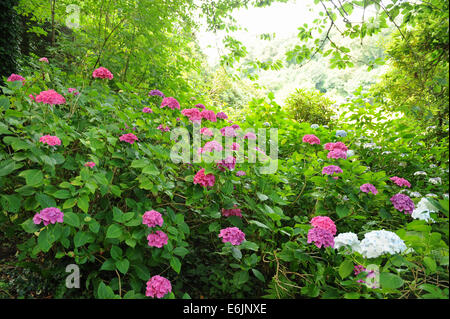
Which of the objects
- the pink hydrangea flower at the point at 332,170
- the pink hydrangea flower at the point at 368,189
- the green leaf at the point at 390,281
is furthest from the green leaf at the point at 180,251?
the pink hydrangea flower at the point at 368,189

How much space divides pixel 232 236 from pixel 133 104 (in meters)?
1.39

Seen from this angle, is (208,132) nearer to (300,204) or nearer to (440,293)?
(300,204)

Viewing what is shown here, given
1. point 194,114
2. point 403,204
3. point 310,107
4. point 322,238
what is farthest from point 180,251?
point 310,107

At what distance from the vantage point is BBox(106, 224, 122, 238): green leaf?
1116mm

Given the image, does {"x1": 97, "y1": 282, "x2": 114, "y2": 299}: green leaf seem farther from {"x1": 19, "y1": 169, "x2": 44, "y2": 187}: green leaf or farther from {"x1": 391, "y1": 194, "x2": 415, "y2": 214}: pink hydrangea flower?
{"x1": 391, "y1": 194, "x2": 415, "y2": 214}: pink hydrangea flower

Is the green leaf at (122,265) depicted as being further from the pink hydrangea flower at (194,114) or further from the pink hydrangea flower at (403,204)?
the pink hydrangea flower at (403,204)

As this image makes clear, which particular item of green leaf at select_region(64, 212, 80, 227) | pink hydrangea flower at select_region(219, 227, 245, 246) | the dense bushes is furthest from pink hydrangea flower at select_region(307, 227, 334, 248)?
the dense bushes

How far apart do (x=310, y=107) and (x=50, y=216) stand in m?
5.22

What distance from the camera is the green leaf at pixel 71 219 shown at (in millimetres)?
1059

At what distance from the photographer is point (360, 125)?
2.97 m

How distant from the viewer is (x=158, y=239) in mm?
1128

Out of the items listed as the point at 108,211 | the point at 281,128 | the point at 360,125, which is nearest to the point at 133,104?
the point at 108,211

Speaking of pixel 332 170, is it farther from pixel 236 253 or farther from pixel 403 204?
pixel 236 253

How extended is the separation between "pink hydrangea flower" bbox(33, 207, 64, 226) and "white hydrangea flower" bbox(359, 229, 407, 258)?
1.27 meters
